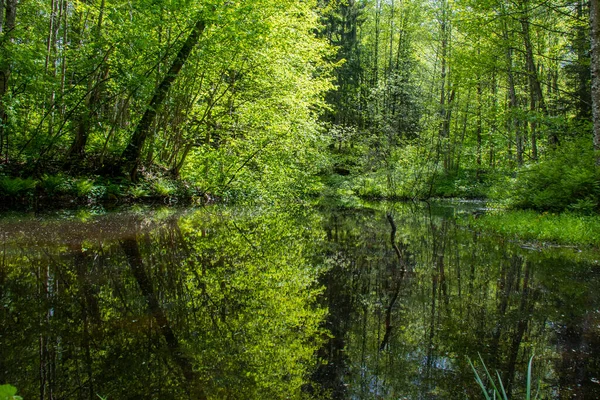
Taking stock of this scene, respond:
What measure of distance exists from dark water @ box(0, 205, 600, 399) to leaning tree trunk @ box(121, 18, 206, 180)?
6.48m

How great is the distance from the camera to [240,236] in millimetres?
8078

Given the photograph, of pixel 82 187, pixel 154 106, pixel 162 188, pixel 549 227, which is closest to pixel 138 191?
pixel 162 188

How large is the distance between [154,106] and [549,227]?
11.3 metres

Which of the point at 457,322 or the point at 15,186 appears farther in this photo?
the point at 15,186

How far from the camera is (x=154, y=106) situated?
1219 centimetres

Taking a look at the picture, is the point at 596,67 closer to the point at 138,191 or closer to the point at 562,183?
the point at 562,183

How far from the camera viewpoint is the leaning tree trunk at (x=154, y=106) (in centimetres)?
1187

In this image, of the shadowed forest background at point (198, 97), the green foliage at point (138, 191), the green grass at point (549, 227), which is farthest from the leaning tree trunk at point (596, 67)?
the green foliage at point (138, 191)

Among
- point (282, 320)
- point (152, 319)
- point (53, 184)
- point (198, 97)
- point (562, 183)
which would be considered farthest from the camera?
point (198, 97)

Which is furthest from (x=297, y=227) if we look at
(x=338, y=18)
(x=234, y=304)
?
(x=338, y=18)

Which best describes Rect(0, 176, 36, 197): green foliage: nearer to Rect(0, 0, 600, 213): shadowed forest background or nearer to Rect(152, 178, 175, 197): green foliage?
Rect(0, 0, 600, 213): shadowed forest background

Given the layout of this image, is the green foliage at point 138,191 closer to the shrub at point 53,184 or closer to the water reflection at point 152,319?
the shrub at point 53,184

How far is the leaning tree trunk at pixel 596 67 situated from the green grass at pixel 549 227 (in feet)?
5.67

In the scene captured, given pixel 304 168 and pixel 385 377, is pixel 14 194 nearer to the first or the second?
pixel 385 377
